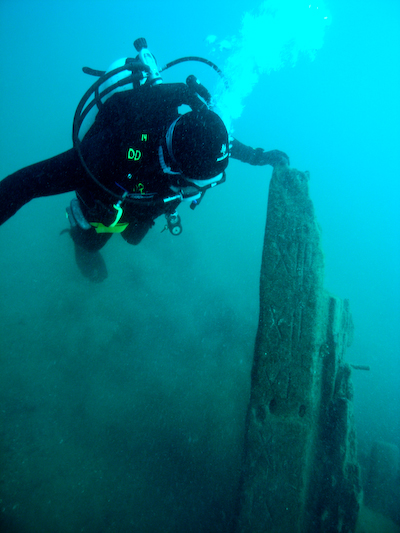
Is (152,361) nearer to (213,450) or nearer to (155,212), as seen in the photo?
(213,450)

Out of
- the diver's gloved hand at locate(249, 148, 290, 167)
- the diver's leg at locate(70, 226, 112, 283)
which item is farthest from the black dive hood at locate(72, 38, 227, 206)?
the diver's leg at locate(70, 226, 112, 283)

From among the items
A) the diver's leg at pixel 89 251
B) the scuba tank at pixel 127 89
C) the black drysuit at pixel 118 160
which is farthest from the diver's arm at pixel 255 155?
the diver's leg at pixel 89 251

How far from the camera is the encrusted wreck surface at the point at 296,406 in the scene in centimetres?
288

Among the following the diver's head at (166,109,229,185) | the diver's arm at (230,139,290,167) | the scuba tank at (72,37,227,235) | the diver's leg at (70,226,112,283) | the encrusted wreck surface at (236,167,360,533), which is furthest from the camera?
the diver's leg at (70,226,112,283)

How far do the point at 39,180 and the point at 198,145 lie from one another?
115 centimetres

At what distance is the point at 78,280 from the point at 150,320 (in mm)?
2162

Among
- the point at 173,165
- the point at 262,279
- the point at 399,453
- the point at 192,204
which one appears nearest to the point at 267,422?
the point at 262,279

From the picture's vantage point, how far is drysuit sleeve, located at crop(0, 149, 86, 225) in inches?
72.8

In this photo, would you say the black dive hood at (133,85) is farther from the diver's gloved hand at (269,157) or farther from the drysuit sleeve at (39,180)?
the diver's gloved hand at (269,157)

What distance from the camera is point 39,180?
1914 millimetres

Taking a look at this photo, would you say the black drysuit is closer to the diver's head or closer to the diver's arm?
the diver's head

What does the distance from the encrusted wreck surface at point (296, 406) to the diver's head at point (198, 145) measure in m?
1.66

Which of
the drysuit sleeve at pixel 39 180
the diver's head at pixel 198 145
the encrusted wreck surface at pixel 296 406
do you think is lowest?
the encrusted wreck surface at pixel 296 406

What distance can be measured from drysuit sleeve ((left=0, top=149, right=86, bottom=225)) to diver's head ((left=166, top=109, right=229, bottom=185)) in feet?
2.41
